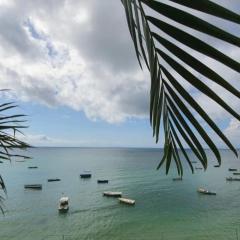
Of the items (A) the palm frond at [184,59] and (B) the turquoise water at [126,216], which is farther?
(B) the turquoise water at [126,216]

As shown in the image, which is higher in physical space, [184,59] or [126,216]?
[184,59]

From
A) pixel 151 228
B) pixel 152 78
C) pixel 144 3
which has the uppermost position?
pixel 144 3

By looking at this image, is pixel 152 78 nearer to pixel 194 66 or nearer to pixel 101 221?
pixel 194 66

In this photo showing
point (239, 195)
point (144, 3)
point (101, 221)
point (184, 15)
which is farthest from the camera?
point (239, 195)

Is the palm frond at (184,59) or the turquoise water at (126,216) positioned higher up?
the palm frond at (184,59)

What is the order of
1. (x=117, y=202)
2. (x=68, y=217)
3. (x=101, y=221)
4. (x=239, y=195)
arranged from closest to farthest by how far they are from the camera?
1. (x=101, y=221)
2. (x=68, y=217)
3. (x=117, y=202)
4. (x=239, y=195)

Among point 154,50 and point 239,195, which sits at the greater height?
point 154,50

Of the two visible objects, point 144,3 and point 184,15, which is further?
point 144,3

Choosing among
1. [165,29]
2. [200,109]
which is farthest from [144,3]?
[200,109]

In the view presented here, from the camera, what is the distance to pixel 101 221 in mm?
30891

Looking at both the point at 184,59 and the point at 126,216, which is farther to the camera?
the point at 126,216

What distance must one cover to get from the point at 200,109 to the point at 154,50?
0.70ft

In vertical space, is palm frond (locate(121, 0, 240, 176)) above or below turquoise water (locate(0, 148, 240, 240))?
above

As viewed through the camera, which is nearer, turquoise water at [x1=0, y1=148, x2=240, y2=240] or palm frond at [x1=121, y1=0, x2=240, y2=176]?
palm frond at [x1=121, y1=0, x2=240, y2=176]
